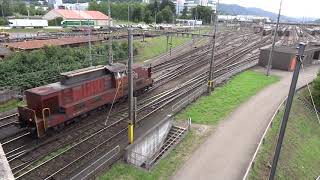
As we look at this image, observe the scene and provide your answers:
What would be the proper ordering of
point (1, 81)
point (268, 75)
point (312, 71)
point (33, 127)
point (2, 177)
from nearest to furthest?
point (2, 177) → point (33, 127) → point (1, 81) → point (268, 75) → point (312, 71)

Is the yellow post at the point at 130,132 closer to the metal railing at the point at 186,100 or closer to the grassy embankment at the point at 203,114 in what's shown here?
the grassy embankment at the point at 203,114

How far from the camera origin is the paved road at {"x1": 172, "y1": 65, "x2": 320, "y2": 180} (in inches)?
700

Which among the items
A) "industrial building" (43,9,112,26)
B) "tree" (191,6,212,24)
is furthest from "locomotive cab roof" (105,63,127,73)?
"tree" (191,6,212,24)

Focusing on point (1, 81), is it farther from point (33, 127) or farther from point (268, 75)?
point (268, 75)

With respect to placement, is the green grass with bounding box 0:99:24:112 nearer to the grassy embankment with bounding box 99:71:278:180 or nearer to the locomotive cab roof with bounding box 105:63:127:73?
the locomotive cab roof with bounding box 105:63:127:73

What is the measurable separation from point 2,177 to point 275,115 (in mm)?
22915

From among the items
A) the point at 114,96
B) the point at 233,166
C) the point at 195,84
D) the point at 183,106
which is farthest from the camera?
the point at 195,84

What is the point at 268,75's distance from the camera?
42.3 m

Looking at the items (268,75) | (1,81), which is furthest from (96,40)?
(268,75)

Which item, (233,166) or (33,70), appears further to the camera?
(33,70)

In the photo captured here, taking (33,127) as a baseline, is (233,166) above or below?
below

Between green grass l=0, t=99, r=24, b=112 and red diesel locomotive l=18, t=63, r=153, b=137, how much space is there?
21.2 ft

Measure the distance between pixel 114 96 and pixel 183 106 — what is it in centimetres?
650

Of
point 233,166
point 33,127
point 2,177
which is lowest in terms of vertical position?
point 233,166
